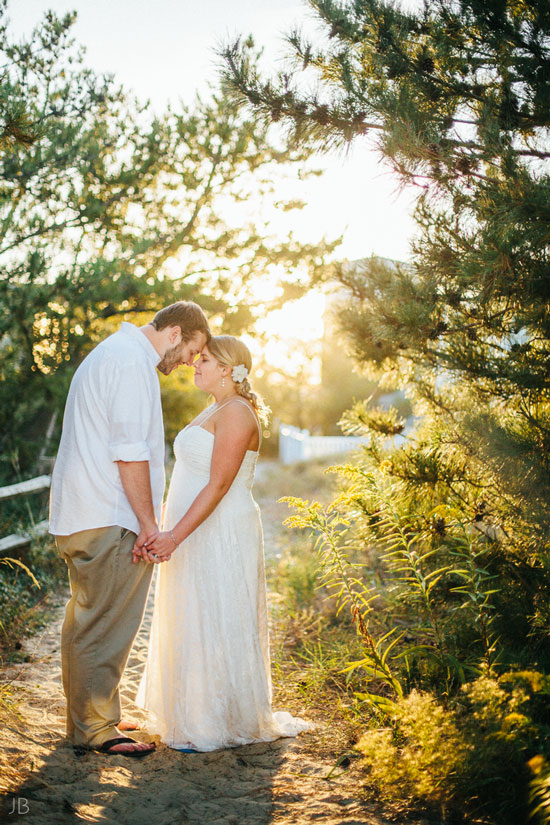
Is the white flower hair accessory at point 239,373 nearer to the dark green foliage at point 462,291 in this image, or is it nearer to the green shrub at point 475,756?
the dark green foliage at point 462,291

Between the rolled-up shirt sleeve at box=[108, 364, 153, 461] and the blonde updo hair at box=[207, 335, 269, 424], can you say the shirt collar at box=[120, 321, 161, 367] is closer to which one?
the rolled-up shirt sleeve at box=[108, 364, 153, 461]

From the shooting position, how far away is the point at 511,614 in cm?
312

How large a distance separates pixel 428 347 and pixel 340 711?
6.59 feet

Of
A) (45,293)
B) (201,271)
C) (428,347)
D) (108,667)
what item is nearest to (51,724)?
(108,667)

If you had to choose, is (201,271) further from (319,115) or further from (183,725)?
(183,725)

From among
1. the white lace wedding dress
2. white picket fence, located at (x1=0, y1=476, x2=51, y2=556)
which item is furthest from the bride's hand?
white picket fence, located at (x1=0, y1=476, x2=51, y2=556)

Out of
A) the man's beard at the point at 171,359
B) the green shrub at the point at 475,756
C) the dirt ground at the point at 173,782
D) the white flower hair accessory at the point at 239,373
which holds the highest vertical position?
the man's beard at the point at 171,359

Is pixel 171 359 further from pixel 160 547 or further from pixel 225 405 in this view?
pixel 160 547

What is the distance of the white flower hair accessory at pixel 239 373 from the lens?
356 cm

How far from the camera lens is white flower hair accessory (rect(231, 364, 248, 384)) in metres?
3.56

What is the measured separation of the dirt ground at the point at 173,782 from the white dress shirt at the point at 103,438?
3.23 ft

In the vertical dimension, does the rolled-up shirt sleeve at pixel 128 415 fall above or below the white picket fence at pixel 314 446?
below

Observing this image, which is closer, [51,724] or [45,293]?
[51,724]

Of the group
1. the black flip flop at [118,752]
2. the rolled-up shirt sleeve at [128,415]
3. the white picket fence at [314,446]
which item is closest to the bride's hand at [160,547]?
the rolled-up shirt sleeve at [128,415]
